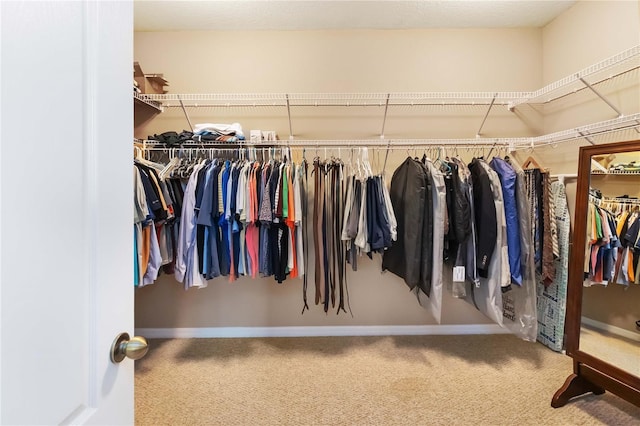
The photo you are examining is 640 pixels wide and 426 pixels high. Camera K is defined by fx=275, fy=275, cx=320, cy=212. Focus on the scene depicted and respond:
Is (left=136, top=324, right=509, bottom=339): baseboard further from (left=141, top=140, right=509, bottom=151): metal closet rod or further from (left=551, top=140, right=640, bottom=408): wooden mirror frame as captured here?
(left=141, top=140, right=509, bottom=151): metal closet rod

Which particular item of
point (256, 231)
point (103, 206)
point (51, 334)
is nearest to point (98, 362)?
point (51, 334)

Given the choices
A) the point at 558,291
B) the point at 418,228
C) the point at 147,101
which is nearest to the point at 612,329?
the point at 558,291

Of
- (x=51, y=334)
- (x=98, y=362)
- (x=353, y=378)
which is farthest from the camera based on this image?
(x=353, y=378)

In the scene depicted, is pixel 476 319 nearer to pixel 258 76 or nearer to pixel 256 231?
pixel 256 231

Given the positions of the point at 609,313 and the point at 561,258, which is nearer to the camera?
the point at 609,313

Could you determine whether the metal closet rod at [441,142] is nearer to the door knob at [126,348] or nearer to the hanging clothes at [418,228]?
the hanging clothes at [418,228]

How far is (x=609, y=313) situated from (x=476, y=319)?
952 mm

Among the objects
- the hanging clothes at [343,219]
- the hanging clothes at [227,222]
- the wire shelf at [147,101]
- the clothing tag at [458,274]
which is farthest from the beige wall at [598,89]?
the wire shelf at [147,101]

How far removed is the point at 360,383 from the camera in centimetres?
182

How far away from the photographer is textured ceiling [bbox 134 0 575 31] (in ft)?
6.97

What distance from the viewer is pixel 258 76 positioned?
2396 millimetres

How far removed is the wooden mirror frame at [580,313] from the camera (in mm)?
1539

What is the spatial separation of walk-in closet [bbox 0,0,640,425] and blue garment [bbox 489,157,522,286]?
0.05 ft

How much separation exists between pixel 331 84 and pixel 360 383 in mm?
2326
